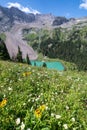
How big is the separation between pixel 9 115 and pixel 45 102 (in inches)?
87.1

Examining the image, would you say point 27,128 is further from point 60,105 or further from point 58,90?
point 58,90

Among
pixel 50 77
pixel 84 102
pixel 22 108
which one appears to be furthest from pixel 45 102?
pixel 50 77

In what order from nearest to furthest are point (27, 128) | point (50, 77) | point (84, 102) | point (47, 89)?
point (27, 128) < point (84, 102) < point (47, 89) < point (50, 77)

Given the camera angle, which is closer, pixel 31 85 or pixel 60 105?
pixel 60 105

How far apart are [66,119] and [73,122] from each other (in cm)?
26

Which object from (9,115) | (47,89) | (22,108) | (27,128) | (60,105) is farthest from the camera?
(47,89)

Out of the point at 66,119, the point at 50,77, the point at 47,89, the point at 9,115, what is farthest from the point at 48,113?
the point at 50,77

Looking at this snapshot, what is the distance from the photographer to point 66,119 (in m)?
8.48

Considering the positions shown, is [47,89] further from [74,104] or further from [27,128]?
[27,128]

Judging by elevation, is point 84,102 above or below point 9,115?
below

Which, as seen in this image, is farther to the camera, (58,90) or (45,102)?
(58,90)

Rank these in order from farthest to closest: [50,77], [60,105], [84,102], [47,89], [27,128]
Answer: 1. [50,77]
2. [47,89]
3. [84,102]
4. [60,105]
5. [27,128]

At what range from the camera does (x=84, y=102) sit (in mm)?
11461

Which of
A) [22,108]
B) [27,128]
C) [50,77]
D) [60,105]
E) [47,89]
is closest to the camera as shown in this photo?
[27,128]
